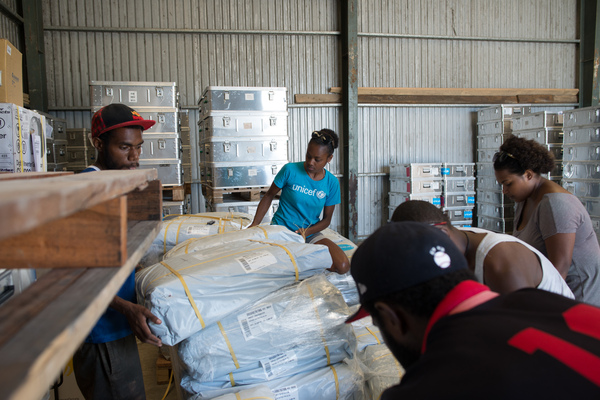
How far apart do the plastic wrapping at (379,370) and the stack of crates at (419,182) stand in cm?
598

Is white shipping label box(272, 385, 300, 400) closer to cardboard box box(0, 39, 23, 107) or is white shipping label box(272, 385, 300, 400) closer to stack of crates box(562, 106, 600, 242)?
cardboard box box(0, 39, 23, 107)

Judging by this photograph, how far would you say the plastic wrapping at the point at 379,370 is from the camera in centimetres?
189

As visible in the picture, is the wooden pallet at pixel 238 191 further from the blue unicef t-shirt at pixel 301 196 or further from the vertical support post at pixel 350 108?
the vertical support post at pixel 350 108

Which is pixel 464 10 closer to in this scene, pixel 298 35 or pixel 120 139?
pixel 298 35

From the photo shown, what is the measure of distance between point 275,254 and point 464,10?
8888mm

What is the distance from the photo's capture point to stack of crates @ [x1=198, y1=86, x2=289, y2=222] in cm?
543

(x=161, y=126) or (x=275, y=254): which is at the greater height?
(x=161, y=126)

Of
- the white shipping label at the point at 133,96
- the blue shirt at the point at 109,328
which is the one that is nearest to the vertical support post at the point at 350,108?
the white shipping label at the point at 133,96

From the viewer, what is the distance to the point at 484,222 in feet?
28.3

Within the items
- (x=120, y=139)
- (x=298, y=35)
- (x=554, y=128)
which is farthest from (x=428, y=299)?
(x=554, y=128)

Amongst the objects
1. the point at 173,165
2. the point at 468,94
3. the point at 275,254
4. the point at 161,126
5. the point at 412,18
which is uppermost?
the point at 412,18

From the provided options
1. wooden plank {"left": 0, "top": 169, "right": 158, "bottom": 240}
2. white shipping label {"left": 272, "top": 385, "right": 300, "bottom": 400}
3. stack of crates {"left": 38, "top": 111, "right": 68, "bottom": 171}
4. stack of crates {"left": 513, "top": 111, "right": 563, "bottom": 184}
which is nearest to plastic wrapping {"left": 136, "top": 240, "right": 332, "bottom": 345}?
white shipping label {"left": 272, "top": 385, "right": 300, "bottom": 400}

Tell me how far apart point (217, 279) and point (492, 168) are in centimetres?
811

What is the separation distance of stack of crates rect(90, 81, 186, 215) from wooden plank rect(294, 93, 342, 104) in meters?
3.00
